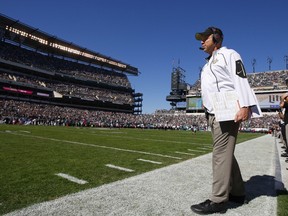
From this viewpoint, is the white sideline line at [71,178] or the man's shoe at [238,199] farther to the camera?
the white sideline line at [71,178]

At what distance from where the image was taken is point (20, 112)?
4697cm

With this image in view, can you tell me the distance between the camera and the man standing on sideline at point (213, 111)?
9.61 feet

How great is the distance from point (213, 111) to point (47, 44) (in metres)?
70.0

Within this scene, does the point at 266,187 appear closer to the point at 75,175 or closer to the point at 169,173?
the point at 169,173

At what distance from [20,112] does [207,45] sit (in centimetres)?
5004

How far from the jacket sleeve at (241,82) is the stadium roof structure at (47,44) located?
61148mm

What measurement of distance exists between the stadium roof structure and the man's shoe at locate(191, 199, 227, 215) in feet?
202

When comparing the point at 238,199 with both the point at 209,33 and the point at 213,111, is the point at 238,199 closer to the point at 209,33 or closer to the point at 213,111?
the point at 213,111

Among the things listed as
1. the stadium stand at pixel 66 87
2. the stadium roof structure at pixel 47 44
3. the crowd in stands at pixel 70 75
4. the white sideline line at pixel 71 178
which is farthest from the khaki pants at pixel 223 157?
Result: the crowd in stands at pixel 70 75

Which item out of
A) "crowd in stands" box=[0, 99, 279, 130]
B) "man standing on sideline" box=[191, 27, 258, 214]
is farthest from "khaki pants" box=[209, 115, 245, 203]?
"crowd in stands" box=[0, 99, 279, 130]

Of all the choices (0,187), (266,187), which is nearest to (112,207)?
(0,187)

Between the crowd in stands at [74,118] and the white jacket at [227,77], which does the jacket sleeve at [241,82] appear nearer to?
the white jacket at [227,77]

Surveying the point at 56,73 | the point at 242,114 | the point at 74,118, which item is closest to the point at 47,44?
the point at 56,73

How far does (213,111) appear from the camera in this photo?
10.6 feet
